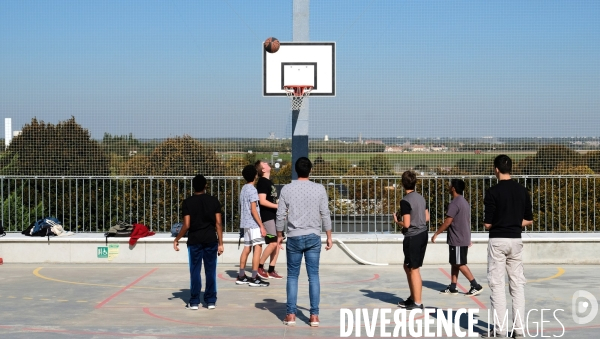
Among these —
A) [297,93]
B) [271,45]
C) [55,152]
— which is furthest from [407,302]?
[55,152]

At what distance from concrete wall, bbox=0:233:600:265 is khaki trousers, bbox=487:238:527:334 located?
19.9 feet

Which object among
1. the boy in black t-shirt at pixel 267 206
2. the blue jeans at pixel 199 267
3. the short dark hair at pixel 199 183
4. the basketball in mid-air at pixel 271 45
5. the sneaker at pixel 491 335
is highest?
the basketball in mid-air at pixel 271 45

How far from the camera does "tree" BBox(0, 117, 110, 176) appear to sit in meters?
17.7

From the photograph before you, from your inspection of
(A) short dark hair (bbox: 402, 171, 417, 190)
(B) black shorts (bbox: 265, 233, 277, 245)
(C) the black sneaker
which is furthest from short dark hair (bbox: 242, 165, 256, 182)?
(C) the black sneaker

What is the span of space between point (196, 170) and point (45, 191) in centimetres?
315

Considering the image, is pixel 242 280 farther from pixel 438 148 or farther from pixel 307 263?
pixel 438 148

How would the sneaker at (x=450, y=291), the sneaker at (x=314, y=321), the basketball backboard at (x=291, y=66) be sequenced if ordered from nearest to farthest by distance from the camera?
the sneaker at (x=314, y=321), the sneaker at (x=450, y=291), the basketball backboard at (x=291, y=66)

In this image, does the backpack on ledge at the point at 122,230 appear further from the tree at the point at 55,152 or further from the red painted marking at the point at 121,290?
the tree at the point at 55,152

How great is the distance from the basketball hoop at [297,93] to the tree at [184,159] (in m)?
2.48

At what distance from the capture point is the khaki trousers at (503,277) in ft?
28.1

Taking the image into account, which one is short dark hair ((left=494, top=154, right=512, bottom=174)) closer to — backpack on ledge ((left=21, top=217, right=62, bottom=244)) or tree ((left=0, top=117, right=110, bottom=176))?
backpack on ledge ((left=21, top=217, right=62, bottom=244))

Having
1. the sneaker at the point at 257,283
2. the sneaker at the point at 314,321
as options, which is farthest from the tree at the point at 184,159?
the sneaker at the point at 314,321

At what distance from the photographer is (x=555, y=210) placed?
16297 millimetres

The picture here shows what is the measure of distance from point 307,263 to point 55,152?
1024 centimetres
